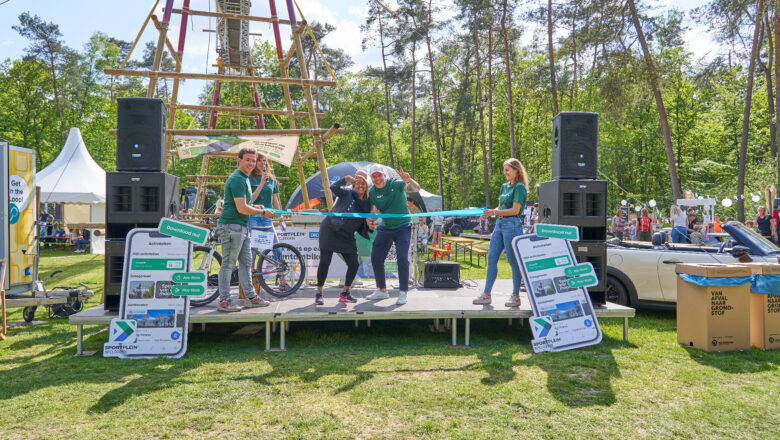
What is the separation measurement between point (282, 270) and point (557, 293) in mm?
3418

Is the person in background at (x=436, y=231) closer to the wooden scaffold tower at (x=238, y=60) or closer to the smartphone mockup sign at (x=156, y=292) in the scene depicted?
the wooden scaffold tower at (x=238, y=60)

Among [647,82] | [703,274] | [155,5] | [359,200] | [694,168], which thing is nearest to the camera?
[703,274]

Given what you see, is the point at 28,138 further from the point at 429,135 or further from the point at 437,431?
the point at 437,431

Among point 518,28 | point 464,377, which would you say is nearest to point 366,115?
point 518,28

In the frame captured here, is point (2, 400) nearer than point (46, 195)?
Yes

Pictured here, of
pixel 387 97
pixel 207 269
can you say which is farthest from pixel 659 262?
pixel 387 97

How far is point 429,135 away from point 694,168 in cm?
1514

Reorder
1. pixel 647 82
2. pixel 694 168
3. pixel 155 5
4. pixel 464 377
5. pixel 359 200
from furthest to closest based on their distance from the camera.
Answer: pixel 694 168 < pixel 647 82 < pixel 155 5 < pixel 359 200 < pixel 464 377

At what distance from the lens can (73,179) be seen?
688 inches

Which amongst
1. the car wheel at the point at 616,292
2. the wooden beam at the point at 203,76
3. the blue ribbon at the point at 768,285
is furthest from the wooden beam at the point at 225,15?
the blue ribbon at the point at 768,285

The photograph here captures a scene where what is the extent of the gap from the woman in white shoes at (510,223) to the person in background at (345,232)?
1.45 metres

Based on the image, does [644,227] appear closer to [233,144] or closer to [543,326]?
[543,326]

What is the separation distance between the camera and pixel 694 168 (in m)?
27.1

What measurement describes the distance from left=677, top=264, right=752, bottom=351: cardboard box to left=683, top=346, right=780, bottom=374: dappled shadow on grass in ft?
0.29
